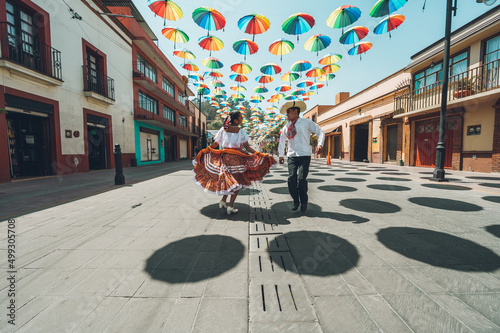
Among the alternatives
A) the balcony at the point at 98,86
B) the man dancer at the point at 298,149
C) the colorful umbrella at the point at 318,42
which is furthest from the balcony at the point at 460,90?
the balcony at the point at 98,86

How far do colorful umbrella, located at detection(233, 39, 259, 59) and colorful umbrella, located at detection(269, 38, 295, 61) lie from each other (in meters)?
0.99

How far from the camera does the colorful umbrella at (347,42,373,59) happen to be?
36.4ft

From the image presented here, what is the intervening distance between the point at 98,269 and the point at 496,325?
2992mm

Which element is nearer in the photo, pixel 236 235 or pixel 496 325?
pixel 496 325

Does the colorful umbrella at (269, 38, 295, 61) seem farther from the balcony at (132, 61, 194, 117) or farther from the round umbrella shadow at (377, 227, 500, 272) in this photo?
the round umbrella shadow at (377, 227, 500, 272)

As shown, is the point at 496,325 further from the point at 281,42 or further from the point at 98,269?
the point at 281,42

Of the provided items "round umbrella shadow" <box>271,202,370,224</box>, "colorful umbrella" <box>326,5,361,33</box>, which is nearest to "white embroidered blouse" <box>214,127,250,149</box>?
"round umbrella shadow" <box>271,202,370,224</box>

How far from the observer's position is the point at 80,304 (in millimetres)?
1452

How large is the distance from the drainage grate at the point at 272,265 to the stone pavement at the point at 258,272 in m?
0.01

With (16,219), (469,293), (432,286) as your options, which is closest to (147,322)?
(432,286)

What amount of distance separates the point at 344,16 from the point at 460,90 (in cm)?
680

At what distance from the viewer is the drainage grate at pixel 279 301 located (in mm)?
1314

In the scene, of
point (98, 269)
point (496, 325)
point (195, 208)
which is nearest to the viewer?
point (496, 325)

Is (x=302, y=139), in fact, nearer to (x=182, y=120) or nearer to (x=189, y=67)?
(x=189, y=67)
